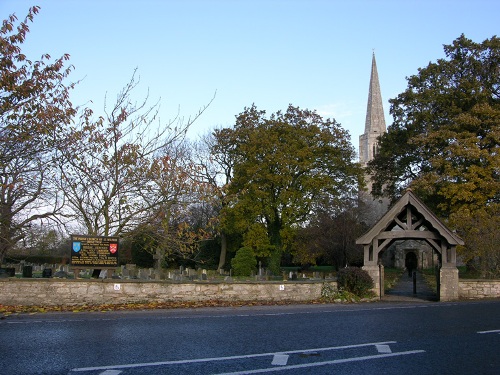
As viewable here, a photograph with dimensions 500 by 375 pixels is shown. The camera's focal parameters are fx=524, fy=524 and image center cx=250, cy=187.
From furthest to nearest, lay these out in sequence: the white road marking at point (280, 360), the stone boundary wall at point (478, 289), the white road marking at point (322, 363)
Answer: the stone boundary wall at point (478, 289) → the white road marking at point (280, 360) → the white road marking at point (322, 363)

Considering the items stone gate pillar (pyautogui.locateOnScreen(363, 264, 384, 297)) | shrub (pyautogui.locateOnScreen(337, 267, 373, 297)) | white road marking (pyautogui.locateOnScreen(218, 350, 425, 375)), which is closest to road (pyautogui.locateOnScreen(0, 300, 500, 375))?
white road marking (pyautogui.locateOnScreen(218, 350, 425, 375))

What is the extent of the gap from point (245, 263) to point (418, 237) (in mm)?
22578

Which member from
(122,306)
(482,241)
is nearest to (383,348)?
(122,306)

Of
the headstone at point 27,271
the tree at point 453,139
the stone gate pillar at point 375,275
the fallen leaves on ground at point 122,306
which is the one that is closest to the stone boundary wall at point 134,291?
the fallen leaves on ground at point 122,306

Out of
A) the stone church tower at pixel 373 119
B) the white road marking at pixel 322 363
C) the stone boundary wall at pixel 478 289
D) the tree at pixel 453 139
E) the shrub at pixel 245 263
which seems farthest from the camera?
the stone church tower at pixel 373 119

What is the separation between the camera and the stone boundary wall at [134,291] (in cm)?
1492

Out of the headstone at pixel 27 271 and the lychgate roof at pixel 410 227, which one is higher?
the lychgate roof at pixel 410 227

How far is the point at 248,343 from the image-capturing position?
30.2 ft

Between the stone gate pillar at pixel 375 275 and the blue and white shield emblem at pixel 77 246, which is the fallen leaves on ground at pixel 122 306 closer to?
the blue and white shield emblem at pixel 77 246

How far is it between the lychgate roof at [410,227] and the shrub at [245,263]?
70.0 feet

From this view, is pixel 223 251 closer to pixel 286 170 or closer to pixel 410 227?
pixel 286 170

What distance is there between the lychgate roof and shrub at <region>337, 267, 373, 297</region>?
1.46 meters

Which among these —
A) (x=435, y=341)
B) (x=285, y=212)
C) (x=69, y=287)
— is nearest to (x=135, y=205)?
(x=69, y=287)

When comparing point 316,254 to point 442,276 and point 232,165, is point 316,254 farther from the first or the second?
point 442,276
